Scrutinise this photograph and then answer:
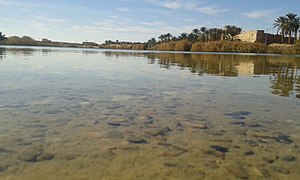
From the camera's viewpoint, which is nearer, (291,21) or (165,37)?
(291,21)

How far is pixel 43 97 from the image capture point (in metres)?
7.79

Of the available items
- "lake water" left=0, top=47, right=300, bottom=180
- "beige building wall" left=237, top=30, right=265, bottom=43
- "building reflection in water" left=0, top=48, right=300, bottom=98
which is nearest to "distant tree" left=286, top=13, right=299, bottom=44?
"beige building wall" left=237, top=30, right=265, bottom=43

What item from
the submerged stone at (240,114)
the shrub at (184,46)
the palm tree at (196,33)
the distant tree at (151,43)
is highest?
the palm tree at (196,33)

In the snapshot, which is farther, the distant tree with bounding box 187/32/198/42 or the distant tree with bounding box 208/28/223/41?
the distant tree with bounding box 187/32/198/42

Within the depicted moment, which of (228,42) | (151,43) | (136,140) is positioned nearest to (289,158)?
(136,140)

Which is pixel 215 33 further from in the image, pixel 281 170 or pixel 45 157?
pixel 45 157

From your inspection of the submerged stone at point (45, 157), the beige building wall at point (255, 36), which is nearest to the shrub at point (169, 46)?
the beige building wall at point (255, 36)

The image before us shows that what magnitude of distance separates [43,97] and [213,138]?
5005 millimetres

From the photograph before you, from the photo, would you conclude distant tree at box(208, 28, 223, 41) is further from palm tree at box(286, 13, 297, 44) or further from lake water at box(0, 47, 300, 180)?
lake water at box(0, 47, 300, 180)

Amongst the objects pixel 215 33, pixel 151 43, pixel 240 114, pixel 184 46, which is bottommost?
pixel 240 114

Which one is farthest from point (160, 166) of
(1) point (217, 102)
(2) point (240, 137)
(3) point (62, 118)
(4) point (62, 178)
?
(1) point (217, 102)

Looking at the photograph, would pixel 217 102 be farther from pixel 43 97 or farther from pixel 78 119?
pixel 43 97

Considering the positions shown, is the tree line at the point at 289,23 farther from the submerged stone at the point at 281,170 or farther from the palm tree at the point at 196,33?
the submerged stone at the point at 281,170

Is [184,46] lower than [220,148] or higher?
higher
